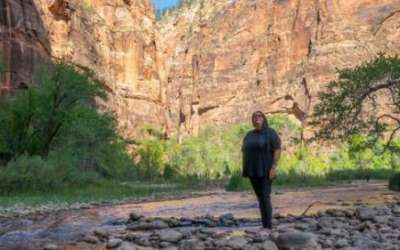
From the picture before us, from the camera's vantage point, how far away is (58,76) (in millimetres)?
31875

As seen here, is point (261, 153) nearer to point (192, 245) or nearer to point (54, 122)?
point (192, 245)

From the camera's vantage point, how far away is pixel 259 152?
9.55 meters

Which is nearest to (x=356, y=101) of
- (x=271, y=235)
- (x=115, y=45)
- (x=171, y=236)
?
(x=271, y=235)

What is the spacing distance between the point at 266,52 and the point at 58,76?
5020 inches

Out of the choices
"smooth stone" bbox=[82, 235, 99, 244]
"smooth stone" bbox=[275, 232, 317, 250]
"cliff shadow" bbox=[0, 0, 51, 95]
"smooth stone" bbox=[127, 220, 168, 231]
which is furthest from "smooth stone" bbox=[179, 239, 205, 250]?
"cliff shadow" bbox=[0, 0, 51, 95]

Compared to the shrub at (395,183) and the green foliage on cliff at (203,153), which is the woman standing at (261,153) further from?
the green foliage on cliff at (203,153)

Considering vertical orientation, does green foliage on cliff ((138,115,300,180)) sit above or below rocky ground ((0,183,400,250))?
above

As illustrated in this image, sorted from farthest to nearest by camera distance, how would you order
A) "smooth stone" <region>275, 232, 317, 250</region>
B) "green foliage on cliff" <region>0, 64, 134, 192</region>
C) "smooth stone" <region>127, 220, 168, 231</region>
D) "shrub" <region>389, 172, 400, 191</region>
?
"green foliage on cliff" <region>0, 64, 134, 192</region> → "shrub" <region>389, 172, 400, 191</region> → "smooth stone" <region>127, 220, 168, 231</region> → "smooth stone" <region>275, 232, 317, 250</region>

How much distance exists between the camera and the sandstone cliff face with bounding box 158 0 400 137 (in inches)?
5256

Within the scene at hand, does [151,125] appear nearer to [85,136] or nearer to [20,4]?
[20,4]

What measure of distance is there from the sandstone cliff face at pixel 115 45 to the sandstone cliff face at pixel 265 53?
13.8m

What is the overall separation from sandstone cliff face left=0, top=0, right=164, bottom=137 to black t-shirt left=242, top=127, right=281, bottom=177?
56107mm

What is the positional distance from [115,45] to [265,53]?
5007 centimetres

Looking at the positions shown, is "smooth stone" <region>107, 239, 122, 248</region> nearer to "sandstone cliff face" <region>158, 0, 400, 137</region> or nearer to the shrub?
Answer: the shrub
